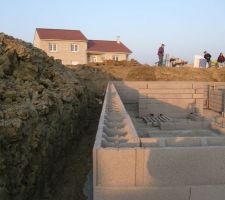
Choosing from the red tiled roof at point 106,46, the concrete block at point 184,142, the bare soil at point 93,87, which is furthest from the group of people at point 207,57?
the concrete block at point 184,142

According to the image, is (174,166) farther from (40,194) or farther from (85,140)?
(85,140)

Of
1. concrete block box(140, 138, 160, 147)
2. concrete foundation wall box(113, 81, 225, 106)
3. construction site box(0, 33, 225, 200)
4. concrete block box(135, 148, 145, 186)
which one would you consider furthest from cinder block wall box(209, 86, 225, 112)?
concrete block box(135, 148, 145, 186)

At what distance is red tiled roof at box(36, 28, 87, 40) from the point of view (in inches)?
1316

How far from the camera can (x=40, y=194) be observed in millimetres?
4773

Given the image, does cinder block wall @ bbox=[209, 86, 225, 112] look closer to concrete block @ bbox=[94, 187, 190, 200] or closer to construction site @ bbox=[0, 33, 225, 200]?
construction site @ bbox=[0, 33, 225, 200]

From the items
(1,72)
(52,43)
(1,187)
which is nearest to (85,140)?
(1,72)

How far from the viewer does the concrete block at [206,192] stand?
2.78m

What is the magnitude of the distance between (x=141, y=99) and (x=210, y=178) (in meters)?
7.43

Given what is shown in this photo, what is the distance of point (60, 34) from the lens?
34594 mm

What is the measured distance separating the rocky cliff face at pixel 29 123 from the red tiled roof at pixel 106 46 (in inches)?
1136

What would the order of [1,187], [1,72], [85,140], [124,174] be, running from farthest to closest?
[85,140] < [1,72] < [1,187] < [124,174]

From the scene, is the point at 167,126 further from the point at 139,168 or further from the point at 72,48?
the point at 72,48

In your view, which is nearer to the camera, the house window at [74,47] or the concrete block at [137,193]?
the concrete block at [137,193]

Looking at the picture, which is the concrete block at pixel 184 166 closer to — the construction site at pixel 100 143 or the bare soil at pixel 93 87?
the construction site at pixel 100 143
